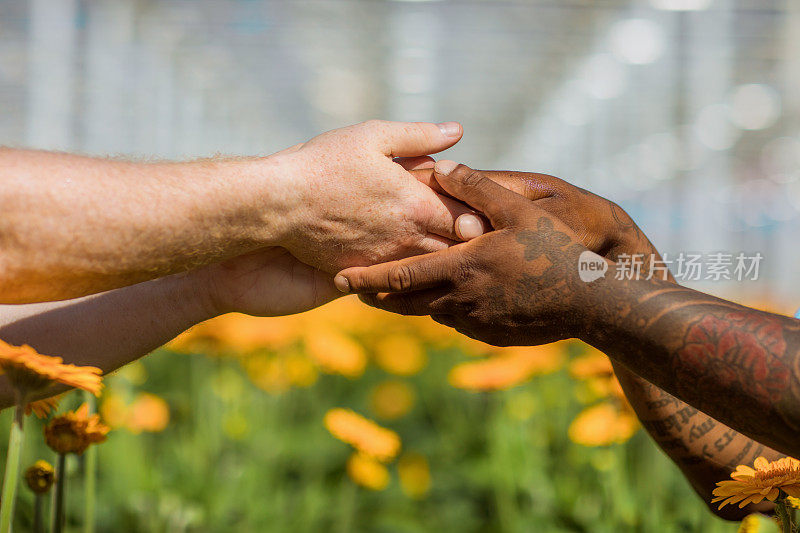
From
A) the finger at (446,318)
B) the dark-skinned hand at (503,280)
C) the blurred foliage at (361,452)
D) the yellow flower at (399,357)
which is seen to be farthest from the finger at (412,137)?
the yellow flower at (399,357)

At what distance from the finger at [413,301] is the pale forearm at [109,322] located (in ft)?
1.12

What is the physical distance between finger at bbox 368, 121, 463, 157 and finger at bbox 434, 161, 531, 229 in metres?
0.08

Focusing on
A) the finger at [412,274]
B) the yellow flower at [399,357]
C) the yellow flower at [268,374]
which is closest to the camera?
the finger at [412,274]

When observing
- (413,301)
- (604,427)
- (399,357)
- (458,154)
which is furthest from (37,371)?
(458,154)

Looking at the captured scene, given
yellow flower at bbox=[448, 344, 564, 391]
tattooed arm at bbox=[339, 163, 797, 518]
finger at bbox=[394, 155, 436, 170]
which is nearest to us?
tattooed arm at bbox=[339, 163, 797, 518]

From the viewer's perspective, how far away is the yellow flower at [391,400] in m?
2.31

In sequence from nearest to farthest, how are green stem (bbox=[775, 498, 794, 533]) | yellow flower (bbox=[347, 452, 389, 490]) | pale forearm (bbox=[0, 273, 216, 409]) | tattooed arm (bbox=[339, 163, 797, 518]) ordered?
green stem (bbox=[775, 498, 794, 533]) < tattooed arm (bbox=[339, 163, 797, 518]) < pale forearm (bbox=[0, 273, 216, 409]) < yellow flower (bbox=[347, 452, 389, 490])

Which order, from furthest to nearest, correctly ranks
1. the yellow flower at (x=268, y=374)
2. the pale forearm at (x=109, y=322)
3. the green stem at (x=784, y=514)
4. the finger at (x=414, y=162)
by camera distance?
the yellow flower at (x=268, y=374), the finger at (x=414, y=162), the pale forearm at (x=109, y=322), the green stem at (x=784, y=514)

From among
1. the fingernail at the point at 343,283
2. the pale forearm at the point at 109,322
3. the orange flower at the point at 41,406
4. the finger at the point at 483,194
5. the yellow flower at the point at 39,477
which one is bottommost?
the yellow flower at the point at 39,477

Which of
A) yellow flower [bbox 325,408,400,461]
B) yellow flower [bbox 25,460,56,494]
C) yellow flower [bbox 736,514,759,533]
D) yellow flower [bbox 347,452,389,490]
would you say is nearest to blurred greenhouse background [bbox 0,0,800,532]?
yellow flower [bbox 347,452,389,490]

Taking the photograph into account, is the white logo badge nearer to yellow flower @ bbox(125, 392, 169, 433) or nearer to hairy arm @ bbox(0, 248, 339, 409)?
hairy arm @ bbox(0, 248, 339, 409)

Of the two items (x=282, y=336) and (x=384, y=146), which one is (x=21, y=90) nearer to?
(x=282, y=336)

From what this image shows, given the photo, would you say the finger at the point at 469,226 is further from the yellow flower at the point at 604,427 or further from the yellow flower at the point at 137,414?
the yellow flower at the point at 137,414

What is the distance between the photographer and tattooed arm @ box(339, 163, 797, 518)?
31.0 inches
